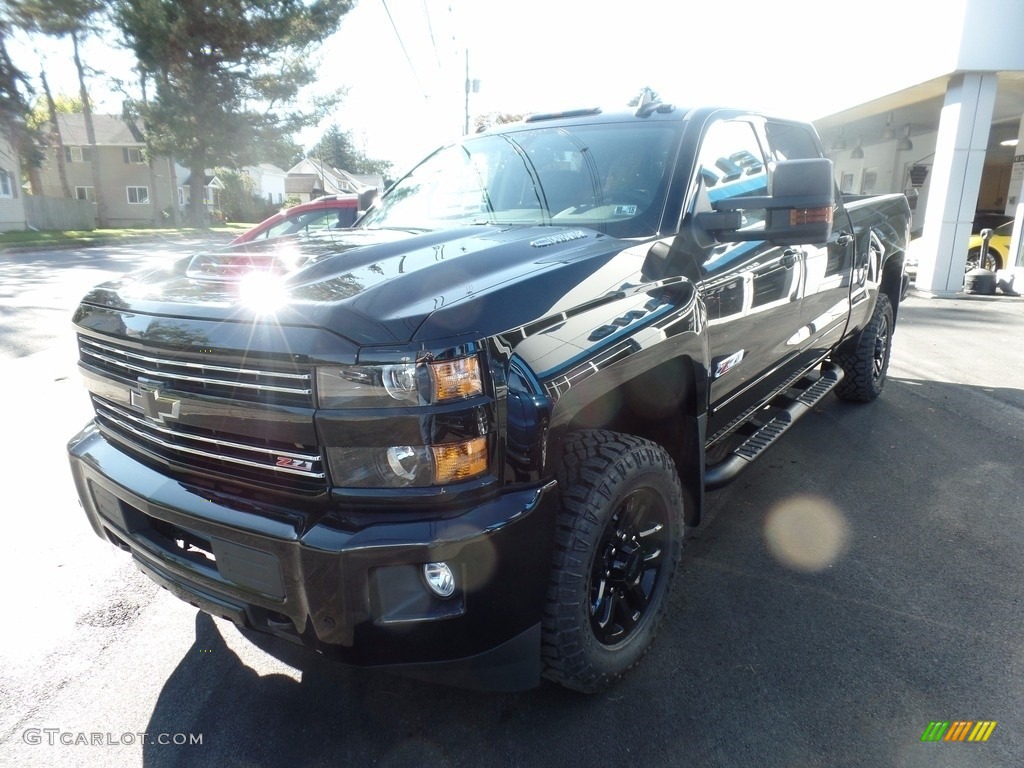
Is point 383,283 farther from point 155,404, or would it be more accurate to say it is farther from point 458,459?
point 155,404

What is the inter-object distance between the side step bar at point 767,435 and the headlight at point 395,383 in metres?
1.55

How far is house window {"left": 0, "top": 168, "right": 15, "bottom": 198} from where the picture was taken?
3209 cm

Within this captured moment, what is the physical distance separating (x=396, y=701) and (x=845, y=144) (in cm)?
2060

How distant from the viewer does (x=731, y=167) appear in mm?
3291

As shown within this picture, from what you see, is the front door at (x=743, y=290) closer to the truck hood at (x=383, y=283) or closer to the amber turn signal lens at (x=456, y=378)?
the truck hood at (x=383, y=283)

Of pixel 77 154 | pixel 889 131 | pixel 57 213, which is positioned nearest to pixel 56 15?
pixel 57 213

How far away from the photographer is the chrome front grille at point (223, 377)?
6.08 feet

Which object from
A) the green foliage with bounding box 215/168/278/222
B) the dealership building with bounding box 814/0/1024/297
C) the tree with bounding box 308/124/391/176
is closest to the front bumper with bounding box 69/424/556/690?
the dealership building with bounding box 814/0/1024/297

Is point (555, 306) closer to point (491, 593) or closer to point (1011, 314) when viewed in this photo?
point (491, 593)

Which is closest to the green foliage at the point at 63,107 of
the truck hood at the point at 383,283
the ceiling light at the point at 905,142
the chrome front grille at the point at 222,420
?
the ceiling light at the point at 905,142

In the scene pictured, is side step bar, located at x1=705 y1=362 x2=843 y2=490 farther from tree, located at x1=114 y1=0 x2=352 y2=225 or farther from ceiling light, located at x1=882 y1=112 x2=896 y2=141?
tree, located at x1=114 y1=0 x2=352 y2=225

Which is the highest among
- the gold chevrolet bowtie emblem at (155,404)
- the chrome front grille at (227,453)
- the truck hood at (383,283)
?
the truck hood at (383,283)

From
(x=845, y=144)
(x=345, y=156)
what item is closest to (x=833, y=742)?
(x=845, y=144)

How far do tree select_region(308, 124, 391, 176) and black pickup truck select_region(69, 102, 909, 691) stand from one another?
94.8 meters
